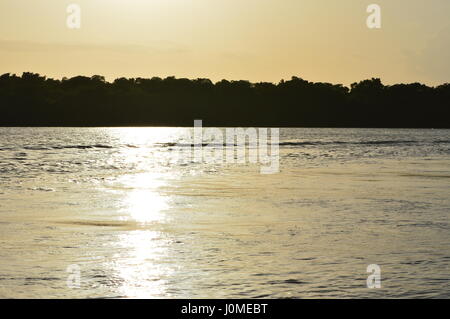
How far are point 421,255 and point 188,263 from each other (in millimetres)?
5589

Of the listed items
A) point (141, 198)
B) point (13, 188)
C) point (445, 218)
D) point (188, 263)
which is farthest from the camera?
point (13, 188)

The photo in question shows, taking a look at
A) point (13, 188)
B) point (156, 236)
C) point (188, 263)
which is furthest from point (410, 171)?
point (188, 263)

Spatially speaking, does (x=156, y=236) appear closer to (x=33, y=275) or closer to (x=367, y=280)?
(x=33, y=275)

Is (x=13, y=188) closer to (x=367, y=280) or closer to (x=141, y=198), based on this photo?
(x=141, y=198)

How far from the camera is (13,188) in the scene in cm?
3319

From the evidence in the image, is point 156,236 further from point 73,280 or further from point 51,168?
point 51,168

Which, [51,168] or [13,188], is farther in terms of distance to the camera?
[51,168]

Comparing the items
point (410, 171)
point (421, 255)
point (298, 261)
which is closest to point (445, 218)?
point (421, 255)

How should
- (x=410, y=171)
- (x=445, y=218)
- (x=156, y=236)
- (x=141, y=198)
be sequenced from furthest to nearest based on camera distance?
(x=410, y=171), (x=141, y=198), (x=445, y=218), (x=156, y=236)
